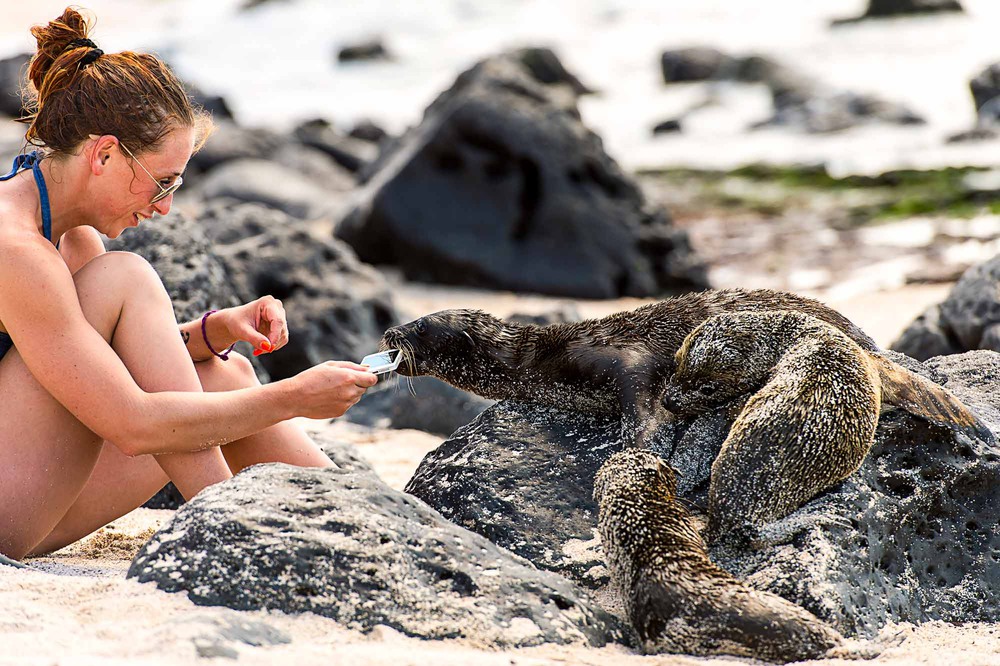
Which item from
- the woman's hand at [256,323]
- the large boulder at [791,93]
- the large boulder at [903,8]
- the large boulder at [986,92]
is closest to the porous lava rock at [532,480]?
the woman's hand at [256,323]

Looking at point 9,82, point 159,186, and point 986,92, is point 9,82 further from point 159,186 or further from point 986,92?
point 159,186

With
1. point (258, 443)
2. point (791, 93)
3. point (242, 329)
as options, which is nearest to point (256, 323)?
point (242, 329)

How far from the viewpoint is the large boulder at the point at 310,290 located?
29.1 feet

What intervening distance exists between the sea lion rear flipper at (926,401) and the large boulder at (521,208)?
900 cm

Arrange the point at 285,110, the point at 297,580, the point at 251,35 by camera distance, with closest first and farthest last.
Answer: the point at 297,580 < the point at 285,110 < the point at 251,35

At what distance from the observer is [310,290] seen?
9.18m

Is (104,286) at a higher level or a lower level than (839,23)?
higher

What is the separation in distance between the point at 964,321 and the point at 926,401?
4.27m

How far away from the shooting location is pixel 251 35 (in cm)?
4256

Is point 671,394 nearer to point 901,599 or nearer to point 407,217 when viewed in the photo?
point 901,599

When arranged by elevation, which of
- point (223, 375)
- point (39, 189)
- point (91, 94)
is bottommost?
point (223, 375)

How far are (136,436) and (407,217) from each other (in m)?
10.1

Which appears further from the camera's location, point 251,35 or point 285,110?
point 251,35

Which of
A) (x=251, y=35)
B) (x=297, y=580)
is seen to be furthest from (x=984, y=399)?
(x=251, y=35)
